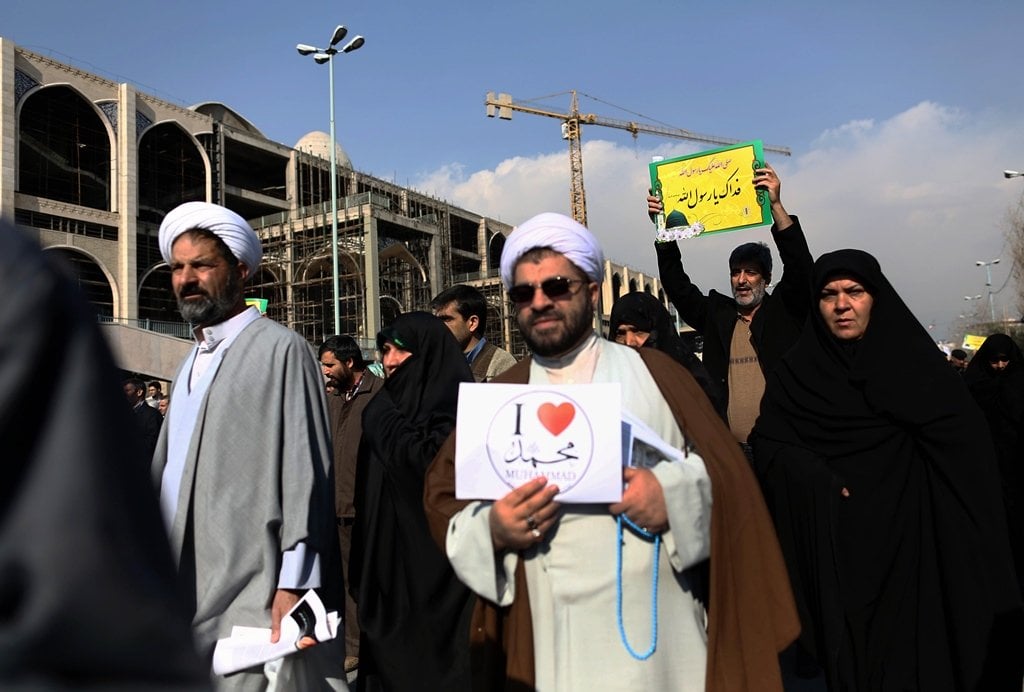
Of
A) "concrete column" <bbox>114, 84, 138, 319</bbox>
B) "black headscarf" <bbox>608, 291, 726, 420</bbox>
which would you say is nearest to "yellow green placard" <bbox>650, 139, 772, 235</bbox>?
"black headscarf" <bbox>608, 291, 726, 420</bbox>

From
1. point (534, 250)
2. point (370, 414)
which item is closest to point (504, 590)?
point (534, 250)

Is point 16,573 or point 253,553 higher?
point 16,573

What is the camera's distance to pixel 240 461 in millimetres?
2496

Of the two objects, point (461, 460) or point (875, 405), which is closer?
point (461, 460)

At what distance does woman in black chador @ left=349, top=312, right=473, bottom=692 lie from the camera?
385cm

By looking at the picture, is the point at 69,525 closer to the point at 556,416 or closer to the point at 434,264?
the point at 556,416

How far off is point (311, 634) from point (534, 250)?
1.31 metres

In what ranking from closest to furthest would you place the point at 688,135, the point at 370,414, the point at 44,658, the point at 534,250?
the point at 44,658, the point at 534,250, the point at 370,414, the point at 688,135

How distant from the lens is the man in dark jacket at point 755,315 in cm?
462

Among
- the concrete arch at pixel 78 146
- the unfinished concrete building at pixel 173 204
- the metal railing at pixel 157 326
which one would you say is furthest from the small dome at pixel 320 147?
the metal railing at pixel 157 326

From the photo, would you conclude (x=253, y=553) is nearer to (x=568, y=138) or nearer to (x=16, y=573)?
(x=16, y=573)

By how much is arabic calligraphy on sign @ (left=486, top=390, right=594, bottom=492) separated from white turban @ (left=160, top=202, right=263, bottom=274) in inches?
45.7

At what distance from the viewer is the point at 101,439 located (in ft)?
2.22

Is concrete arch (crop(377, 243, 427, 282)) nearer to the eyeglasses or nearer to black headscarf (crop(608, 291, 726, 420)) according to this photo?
black headscarf (crop(608, 291, 726, 420))
